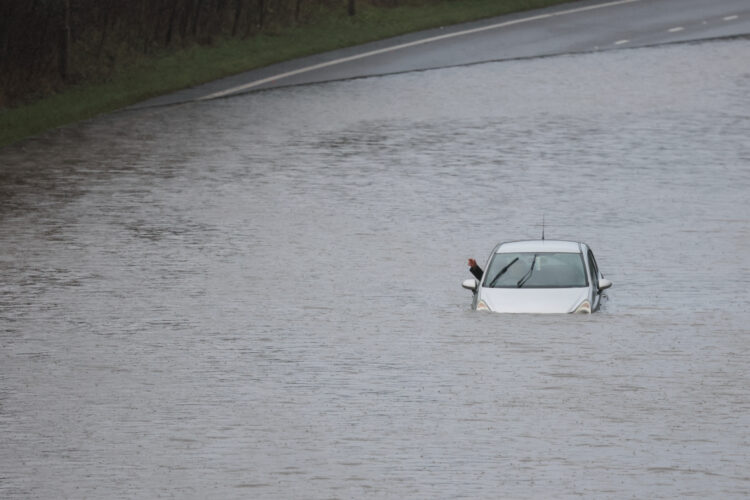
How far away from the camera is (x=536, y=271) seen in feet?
73.7

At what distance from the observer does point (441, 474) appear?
1366cm

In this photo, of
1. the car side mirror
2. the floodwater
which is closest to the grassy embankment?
the floodwater

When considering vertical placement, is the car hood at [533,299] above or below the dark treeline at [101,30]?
below

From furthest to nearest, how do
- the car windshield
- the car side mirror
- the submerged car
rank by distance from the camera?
the car windshield → the car side mirror → the submerged car

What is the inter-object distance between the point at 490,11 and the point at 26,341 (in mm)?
33773

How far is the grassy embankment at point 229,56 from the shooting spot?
125 feet

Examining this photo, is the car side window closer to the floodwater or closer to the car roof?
the car roof

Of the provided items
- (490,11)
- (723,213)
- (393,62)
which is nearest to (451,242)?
(723,213)

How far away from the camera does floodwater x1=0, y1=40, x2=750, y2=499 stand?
14.2 metres

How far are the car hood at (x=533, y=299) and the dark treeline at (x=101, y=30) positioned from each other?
2007cm

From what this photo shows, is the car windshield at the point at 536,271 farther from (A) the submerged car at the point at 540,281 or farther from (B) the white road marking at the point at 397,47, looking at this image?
(B) the white road marking at the point at 397,47

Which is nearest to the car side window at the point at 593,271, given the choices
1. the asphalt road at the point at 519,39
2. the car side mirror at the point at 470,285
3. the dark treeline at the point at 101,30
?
the car side mirror at the point at 470,285

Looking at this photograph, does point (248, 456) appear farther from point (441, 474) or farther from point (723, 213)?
point (723, 213)

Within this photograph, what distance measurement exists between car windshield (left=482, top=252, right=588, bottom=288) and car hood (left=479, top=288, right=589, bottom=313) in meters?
0.20
